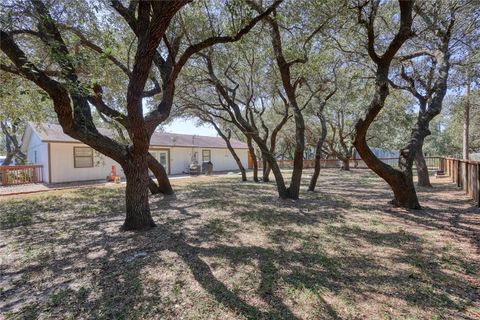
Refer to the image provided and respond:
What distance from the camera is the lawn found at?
8.13 feet

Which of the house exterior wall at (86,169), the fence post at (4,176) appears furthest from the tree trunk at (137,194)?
the fence post at (4,176)

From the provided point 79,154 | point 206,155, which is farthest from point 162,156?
point 79,154

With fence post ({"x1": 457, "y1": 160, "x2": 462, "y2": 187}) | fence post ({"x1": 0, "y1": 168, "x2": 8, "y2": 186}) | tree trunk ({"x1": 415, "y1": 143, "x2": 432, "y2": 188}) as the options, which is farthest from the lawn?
fence post ({"x1": 0, "y1": 168, "x2": 8, "y2": 186})

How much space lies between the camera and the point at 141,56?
13.0 feet

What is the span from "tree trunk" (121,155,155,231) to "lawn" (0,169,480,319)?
258 mm

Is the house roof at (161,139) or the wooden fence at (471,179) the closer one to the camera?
the wooden fence at (471,179)

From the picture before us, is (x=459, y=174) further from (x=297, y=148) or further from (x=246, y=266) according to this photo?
(x=246, y=266)

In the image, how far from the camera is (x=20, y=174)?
13078 mm

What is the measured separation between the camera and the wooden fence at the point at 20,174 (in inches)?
495

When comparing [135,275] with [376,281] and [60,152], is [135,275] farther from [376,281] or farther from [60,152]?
[60,152]

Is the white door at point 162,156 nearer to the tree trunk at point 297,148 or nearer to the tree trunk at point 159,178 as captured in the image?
the tree trunk at point 159,178

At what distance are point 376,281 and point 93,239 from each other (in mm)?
4358

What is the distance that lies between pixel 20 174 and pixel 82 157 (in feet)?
9.07

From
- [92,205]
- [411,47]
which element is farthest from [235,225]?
[411,47]
